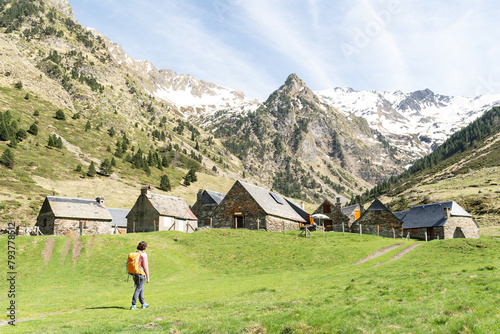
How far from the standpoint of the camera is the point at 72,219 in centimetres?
6344

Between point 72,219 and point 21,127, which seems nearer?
point 72,219

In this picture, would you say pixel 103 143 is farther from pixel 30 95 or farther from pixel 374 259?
pixel 374 259

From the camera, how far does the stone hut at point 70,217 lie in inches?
2438

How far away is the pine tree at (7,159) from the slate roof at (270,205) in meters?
89.3

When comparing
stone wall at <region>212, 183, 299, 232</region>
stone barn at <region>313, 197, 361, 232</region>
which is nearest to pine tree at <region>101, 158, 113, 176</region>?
stone wall at <region>212, 183, 299, 232</region>

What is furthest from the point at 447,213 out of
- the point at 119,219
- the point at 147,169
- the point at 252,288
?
the point at 147,169

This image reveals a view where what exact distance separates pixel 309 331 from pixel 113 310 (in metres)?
10.1

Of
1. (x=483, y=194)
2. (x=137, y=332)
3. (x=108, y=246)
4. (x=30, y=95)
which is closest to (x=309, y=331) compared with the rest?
(x=137, y=332)

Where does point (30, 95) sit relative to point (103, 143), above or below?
above

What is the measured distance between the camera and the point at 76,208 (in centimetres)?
6475

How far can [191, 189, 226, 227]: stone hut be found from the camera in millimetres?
73375

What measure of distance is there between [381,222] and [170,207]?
42.1 metres

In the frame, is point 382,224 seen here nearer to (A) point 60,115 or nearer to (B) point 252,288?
(B) point 252,288

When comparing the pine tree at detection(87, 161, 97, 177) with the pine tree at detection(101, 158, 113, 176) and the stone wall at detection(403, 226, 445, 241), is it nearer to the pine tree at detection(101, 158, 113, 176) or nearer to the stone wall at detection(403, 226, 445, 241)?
the pine tree at detection(101, 158, 113, 176)
